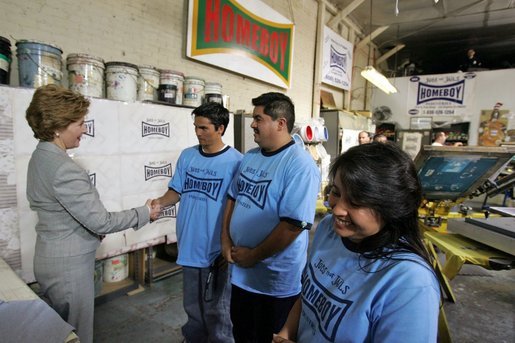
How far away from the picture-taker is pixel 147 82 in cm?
282

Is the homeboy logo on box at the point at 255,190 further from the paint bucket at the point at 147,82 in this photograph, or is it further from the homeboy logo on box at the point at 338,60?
the homeboy logo on box at the point at 338,60

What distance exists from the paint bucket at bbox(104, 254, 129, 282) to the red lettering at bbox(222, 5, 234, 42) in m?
3.00

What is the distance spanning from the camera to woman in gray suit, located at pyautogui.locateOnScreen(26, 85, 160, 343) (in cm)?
130

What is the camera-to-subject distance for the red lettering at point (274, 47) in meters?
4.79

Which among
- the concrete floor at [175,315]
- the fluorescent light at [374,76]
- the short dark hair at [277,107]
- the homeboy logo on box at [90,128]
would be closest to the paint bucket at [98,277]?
the concrete floor at [175,315]

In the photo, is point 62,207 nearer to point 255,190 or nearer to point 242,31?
point 255,190

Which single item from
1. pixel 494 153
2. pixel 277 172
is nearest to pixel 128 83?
pixel 277 172

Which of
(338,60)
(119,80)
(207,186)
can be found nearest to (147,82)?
(119,80)

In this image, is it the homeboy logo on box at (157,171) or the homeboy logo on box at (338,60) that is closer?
the homeboy logo on box at (157,171)

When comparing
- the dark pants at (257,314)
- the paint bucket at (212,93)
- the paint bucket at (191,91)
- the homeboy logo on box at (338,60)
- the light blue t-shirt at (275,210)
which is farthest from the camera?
Result: the homeboy logo on box at (338,60)

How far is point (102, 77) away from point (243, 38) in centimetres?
235

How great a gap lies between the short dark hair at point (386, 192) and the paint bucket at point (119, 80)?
7.76 ft

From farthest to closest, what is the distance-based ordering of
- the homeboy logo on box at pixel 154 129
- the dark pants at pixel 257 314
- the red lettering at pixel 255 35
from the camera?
the red lettering at pixel 255 35 → the homeboy logo on box at pixel 154 129 → the dark pants at pixel 257 314

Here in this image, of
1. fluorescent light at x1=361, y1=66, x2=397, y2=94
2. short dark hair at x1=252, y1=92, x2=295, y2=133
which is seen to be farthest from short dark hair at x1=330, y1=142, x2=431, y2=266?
fluorescent light at x1=361, y1=66, x2=397, y2=94
